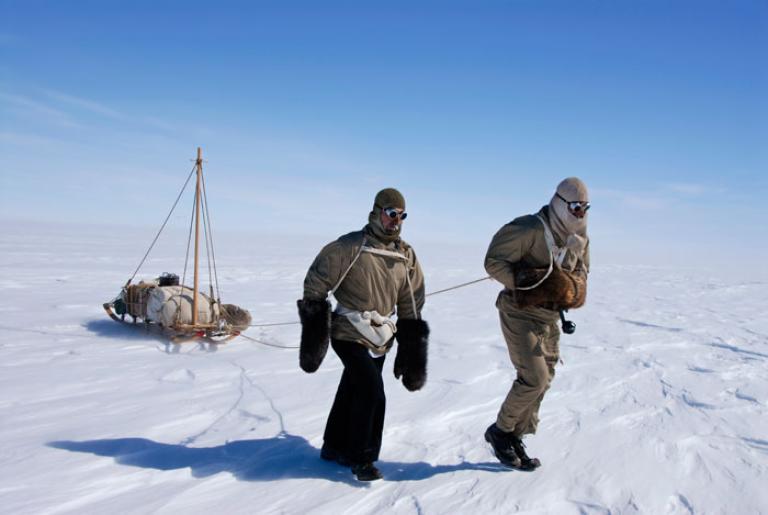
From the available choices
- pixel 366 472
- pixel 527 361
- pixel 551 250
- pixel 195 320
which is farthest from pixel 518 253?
pixel 195 320

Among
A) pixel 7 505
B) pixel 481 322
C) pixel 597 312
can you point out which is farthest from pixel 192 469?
pixel 597 312

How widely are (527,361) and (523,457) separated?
2.34 ft

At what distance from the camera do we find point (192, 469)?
3.62 m

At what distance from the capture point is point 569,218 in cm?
365

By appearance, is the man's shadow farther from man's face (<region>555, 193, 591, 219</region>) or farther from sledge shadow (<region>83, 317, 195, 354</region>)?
sledge shadow (<region>83, 317, 195, 354</region>)

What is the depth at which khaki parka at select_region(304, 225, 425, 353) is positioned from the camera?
361 cm

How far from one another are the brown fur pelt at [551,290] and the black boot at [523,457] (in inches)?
37.9

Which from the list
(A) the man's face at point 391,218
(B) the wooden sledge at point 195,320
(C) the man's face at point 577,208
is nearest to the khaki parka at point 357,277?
(A) the man's face at point 391,218

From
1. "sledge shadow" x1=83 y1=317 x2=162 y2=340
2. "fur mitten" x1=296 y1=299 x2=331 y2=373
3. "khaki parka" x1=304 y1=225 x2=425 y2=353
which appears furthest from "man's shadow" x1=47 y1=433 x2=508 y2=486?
"sledge shadow" x1=83 y1=317 x2=162 y2=340

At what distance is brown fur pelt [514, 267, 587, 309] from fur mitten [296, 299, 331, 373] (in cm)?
122

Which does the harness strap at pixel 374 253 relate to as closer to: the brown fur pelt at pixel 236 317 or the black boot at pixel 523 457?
the black boot at pixel 523 457

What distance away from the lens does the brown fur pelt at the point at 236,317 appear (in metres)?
7.90

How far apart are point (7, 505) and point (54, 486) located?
0.90 ft

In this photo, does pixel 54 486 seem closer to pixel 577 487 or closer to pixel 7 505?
pixel 7 505
